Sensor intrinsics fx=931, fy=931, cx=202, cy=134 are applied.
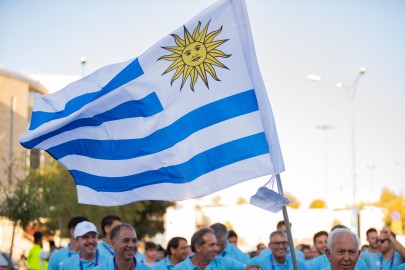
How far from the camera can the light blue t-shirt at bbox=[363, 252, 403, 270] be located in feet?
43.6

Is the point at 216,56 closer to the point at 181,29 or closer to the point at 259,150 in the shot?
the point at 181,29

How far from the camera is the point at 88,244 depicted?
35.7 feet

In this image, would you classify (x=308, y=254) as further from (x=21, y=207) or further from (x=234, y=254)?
(x=21, y=207)

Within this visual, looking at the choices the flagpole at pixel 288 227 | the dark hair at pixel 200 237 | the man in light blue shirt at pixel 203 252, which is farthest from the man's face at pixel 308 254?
the flagpole at pixel 288 227

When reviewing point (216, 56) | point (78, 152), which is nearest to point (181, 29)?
point (216, 56)

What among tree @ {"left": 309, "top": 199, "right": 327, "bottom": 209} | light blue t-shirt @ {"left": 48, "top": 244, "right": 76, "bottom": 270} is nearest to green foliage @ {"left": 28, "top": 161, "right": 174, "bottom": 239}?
light blue t-shirt @ {"left": 48, "top": 244, "right": 76, "bottom": 270}

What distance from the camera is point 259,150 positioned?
8102 mm

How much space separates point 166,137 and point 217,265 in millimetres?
2426

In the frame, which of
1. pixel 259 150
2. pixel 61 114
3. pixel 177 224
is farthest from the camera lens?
pixel 177 224

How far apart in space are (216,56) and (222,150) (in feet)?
2.81

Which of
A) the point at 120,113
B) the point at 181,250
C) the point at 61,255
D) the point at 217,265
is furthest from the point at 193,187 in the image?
the point at 181,250

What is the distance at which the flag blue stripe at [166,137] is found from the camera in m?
8.39

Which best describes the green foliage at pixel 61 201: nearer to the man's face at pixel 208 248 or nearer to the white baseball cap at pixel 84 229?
the white baseball cap at pixel 84 229

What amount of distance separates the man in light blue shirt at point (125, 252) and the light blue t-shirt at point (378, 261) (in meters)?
5.34
